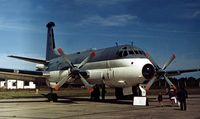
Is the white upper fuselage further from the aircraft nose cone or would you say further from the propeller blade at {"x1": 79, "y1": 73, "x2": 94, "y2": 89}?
the propeller blade at {"x1": 79, "y1": 73, "x2": 94, "y2": 89}

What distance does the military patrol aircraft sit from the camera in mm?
24484

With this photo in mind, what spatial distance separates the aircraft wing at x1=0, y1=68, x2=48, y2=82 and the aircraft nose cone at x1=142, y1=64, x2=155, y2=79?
1195cm

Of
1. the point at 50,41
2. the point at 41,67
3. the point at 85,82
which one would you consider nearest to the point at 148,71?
the point at 85,82

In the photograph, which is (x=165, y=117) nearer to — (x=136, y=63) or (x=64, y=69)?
(x=136, y=63)

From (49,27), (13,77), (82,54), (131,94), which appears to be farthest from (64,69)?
(49,27)

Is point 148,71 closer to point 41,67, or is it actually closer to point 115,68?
point 115,68

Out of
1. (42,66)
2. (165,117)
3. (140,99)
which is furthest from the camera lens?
(42,66)

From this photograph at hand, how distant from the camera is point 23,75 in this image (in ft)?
101

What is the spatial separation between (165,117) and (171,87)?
9960 millimetres

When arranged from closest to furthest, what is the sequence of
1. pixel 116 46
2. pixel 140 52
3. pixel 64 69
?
pixel 140 52
pixel 116 46
pixel 64 69

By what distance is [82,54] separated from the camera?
3272cm

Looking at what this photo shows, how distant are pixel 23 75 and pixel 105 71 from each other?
9.01m

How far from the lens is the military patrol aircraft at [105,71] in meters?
24.5

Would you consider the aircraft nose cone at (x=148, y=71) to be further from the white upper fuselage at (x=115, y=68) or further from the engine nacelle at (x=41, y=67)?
the engine nacelle at (x=41, y=67)
